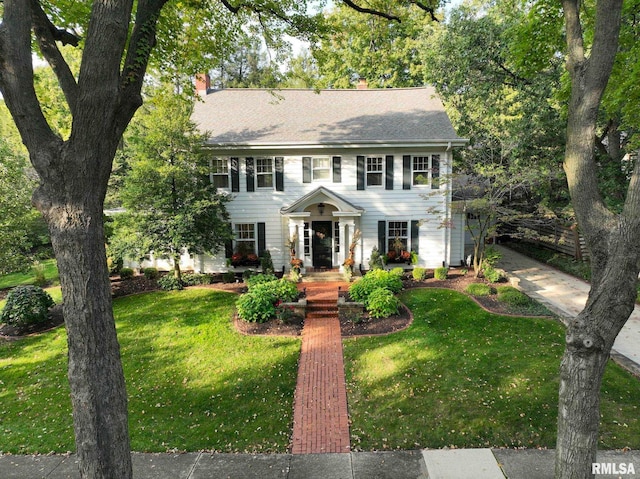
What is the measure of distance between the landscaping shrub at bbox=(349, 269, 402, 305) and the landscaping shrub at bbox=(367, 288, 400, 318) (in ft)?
1.19

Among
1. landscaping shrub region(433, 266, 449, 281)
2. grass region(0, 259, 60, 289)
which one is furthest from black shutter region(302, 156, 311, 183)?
grass region(0, 259, 60, 289)

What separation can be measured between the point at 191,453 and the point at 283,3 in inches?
338

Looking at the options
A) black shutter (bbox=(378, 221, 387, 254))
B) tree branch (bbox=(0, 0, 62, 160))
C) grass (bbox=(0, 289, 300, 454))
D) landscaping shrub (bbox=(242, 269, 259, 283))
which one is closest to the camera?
tree branch (bbox=(0, 0, 62, 160))

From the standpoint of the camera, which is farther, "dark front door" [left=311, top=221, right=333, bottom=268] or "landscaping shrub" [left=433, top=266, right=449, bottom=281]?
"dark front door" [left=311, top=221, right=333, bottom=268]

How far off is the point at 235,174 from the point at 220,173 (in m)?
0.65

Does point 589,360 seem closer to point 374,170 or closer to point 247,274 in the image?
point 247,274

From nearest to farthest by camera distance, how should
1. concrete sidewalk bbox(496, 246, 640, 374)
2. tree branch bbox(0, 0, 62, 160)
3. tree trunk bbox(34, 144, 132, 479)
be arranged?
tree branch bbox(0, 0, 62, 160)
tree trunk bbox(34, 144, 132, 479)
concrete sidewalk bbox(496, 246, 640, 374)

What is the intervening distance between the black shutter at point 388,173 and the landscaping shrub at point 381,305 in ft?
19.4

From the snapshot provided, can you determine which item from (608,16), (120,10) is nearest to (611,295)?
(608,16)

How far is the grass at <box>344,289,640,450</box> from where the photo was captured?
5.76 meters

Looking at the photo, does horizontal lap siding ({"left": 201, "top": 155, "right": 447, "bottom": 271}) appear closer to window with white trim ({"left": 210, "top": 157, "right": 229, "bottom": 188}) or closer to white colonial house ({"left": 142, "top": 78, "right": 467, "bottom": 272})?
white colonial house ({"left": 142, "top": 78, "right": 467, "bottom": 272})

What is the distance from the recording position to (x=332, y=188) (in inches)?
607

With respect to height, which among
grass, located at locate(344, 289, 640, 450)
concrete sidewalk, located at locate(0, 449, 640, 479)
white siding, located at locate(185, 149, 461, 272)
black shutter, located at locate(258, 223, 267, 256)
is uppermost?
white siding, located at locate(185, 149, 461, 272)

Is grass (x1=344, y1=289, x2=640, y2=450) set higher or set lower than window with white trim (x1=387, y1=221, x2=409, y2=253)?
lower
